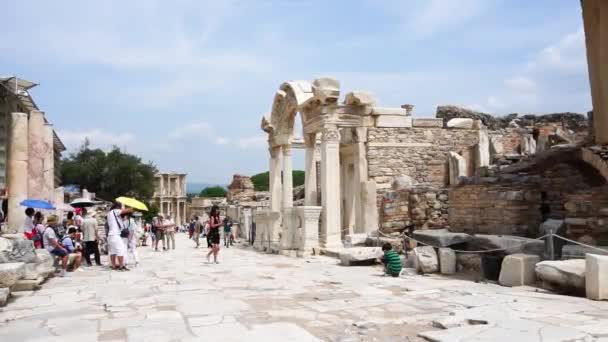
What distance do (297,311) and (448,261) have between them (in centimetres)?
430

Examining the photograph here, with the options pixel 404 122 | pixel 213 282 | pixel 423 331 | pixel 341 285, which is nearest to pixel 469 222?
pixel 341 285

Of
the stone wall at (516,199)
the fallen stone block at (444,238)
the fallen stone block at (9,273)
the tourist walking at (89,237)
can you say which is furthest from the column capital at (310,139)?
the fallen stone block at (9,273)

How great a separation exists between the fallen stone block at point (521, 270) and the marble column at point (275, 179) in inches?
501

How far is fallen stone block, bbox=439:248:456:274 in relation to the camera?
984 centimetres

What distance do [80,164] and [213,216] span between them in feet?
153

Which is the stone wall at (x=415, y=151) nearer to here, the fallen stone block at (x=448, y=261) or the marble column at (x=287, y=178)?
the marble column at (x=287, y=178)

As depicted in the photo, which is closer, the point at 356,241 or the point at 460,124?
the point at 356,241

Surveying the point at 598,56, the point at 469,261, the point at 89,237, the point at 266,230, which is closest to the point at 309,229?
the point at 266,230

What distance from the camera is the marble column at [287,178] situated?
19266 millimetres

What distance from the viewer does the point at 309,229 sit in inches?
602

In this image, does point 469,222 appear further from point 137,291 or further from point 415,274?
point 137,291

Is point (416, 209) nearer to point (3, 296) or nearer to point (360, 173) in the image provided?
point (360, 173)

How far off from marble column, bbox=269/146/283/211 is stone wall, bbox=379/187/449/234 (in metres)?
6.13

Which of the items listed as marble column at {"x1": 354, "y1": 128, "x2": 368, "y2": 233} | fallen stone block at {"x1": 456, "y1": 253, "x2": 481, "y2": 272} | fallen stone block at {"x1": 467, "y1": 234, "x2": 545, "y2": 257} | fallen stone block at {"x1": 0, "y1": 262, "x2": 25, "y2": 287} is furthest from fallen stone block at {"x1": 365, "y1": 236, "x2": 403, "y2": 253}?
fallen stone block at {"x1": 0, "y1": 262, "x2": 25, "y2": 287}
